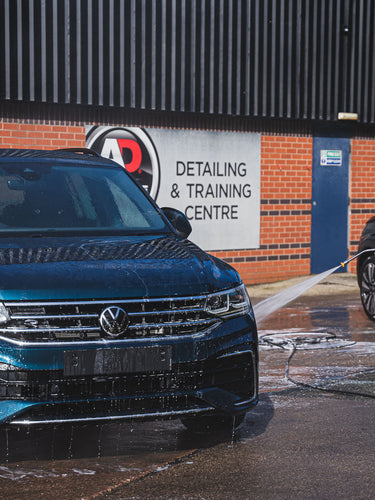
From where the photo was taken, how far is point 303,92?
51.0 ft

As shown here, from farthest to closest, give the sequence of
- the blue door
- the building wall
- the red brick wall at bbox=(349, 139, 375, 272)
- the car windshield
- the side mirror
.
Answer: the red brick wall at bbox=(349, 139, 375, 272) < the blue door < the building wall < the side mirror < the car windshield

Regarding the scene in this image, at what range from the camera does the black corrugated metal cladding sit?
1302 cm


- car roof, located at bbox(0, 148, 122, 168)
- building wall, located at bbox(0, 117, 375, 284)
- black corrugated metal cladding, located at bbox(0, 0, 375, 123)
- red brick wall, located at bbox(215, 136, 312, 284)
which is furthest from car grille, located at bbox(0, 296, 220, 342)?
red brick wall, located at bbox(215, 136, 312, 284)

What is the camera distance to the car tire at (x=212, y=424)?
5520 mm

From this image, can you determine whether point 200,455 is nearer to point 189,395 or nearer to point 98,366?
point 189,395

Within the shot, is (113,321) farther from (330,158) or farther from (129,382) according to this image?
(330,158)

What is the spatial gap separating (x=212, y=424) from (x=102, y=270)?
4.67 ft

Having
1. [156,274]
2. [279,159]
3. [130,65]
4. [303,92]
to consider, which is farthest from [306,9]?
[156,274]

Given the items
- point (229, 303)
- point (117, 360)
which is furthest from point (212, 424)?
point (117, 360)

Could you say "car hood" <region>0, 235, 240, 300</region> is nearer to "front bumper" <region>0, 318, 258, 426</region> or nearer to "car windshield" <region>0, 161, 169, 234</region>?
"front bumper" <region>0, 318, 258, 426</region>

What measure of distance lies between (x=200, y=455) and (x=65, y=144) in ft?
29.4

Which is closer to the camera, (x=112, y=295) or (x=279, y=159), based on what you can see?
(x=112, y=295)

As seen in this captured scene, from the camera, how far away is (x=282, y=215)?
51.6ft

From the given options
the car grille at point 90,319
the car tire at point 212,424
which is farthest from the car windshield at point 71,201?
the car tire at point 212,424
